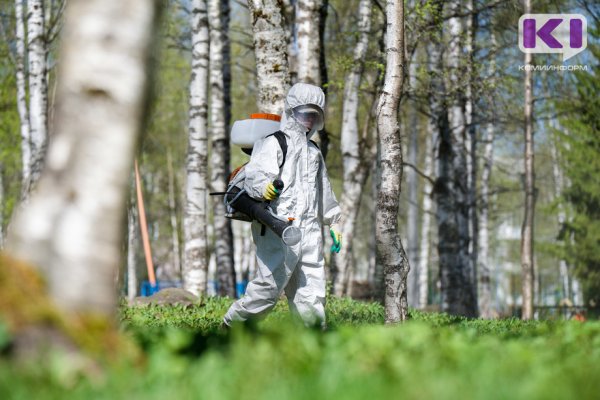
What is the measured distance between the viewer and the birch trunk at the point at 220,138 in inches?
744

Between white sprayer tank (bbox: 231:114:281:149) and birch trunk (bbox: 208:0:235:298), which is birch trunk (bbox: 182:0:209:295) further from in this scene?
white sprayer tank (bbox: 231:114:281:149)

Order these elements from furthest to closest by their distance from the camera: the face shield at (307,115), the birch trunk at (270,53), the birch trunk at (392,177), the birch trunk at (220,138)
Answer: the birch trunk at (220,138), the birch trunk at (270,53), the birch trunk at (392,177), the face shield at (307,115)

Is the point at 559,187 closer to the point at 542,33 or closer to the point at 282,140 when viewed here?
the point at 542,33

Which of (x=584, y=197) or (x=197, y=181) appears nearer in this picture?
(x=197, y=181)

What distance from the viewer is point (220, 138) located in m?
18.9

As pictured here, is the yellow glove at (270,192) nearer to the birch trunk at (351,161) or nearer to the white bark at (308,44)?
the white bark at (308,44)

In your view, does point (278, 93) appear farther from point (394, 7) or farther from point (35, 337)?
point (35, 337)

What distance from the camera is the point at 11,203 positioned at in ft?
121

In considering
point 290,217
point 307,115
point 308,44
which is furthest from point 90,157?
point 308,44

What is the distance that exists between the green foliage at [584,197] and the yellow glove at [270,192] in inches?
839

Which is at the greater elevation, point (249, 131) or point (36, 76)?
point (36, 76)

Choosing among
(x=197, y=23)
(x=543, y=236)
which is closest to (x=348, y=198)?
(x=197, y=23)

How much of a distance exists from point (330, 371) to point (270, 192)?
4134mm

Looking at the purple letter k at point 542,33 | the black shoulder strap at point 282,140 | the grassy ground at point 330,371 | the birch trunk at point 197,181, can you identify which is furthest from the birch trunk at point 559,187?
the grassy ground at point 330,371
